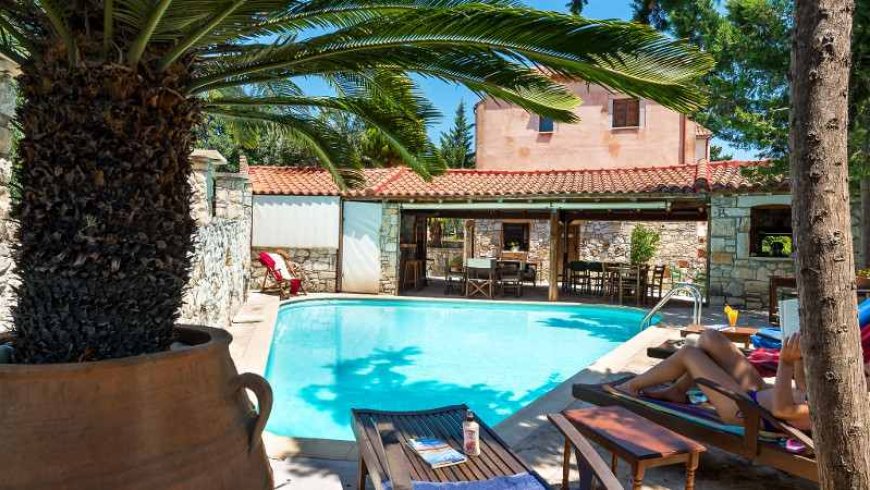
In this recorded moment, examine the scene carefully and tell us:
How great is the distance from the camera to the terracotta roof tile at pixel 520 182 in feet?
40.8

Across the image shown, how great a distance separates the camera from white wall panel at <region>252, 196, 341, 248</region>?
14.4 metres

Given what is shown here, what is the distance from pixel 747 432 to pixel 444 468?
1669mm

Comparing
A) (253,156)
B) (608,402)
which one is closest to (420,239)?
(253,156)

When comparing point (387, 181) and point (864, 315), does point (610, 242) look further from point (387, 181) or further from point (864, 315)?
point (864, 315)

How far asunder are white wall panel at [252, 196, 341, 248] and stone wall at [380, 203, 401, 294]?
1.28 m

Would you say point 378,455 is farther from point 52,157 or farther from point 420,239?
point 420,239

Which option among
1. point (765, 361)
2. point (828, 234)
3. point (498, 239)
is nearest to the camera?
point (828, 234)

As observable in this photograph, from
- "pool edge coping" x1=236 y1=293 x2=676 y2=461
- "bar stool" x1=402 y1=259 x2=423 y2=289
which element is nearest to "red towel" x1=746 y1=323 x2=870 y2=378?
"pool edge coping" x1=236 y1=293 x2=676 y2=461

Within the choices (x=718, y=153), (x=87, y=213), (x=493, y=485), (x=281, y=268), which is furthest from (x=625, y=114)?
(x=718, y=153)

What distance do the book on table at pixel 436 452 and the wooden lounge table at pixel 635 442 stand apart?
21.1 inches

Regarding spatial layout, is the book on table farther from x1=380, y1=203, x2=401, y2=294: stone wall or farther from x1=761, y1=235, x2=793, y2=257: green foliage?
x1=761, y1=235, x2=793, y2=257: green foliage

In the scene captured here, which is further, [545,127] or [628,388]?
[545,127]

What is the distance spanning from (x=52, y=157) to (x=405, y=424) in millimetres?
2120

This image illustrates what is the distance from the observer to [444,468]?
253 centimetres
